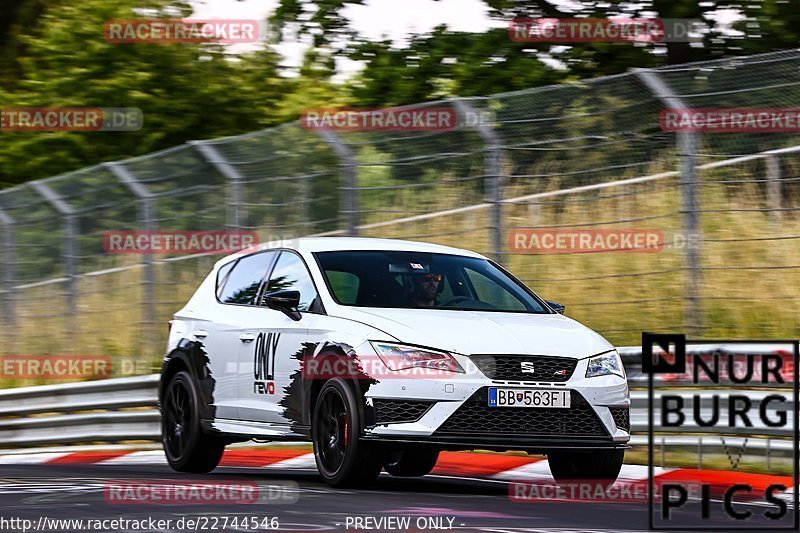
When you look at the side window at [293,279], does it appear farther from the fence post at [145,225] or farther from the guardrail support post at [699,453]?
the fence post at [145,225]

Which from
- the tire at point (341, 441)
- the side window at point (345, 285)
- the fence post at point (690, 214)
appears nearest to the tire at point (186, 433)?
the side window at point (345, 285)

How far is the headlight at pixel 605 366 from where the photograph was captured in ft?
30.3

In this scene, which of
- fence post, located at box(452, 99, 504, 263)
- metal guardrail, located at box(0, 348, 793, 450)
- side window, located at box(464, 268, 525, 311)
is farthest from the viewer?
metal guardrail, located at box(0, 348, 793, 450)

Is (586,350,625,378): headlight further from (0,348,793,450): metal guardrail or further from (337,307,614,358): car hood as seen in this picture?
(0,348,793,450): metal guardrail

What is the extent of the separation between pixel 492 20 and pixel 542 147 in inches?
411

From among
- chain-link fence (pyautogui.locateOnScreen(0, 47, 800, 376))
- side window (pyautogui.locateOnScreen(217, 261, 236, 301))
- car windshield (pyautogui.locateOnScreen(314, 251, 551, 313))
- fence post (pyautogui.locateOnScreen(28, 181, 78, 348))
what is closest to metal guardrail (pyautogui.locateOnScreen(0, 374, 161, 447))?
chain-link fence (pyautogui.locateOnScreen(0, 47, 800, 376))

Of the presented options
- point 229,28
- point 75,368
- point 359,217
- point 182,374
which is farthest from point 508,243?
point 229,28

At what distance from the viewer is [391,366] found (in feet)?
29.4

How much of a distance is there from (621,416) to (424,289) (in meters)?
1.58

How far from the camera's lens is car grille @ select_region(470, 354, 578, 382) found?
8.93 meters

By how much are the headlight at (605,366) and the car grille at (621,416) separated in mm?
203

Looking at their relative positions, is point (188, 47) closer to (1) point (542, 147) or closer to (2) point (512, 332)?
(1) point (542, 147)

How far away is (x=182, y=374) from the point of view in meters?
11.7

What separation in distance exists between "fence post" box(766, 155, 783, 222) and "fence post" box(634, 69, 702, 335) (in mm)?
516
